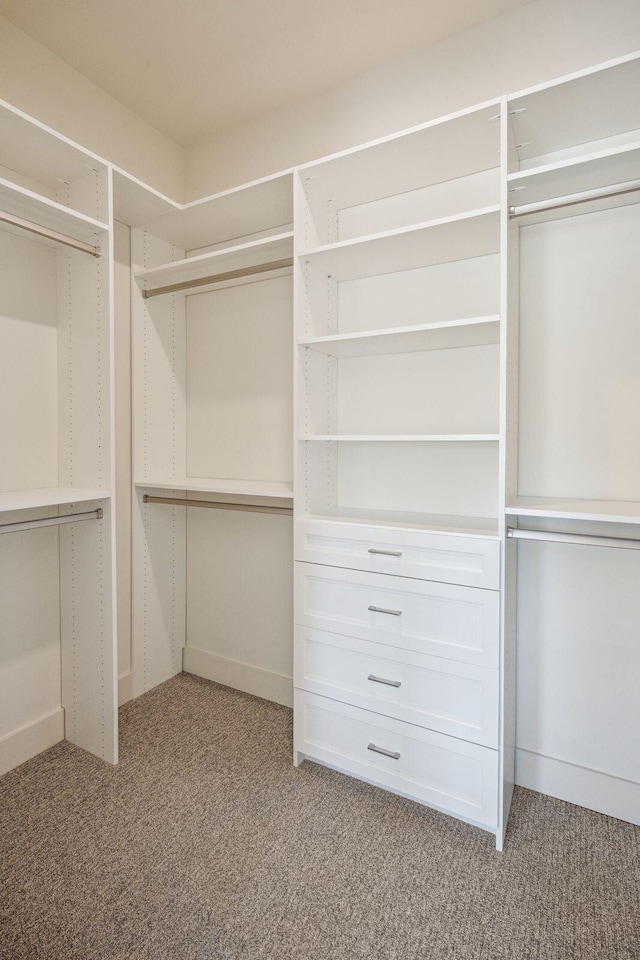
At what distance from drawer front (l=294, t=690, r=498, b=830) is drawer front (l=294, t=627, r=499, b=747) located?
0.14ft

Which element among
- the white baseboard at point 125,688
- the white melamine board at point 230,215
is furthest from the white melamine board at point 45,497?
the white melamine board at point 230,215

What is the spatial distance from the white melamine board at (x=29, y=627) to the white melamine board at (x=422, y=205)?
186 cm

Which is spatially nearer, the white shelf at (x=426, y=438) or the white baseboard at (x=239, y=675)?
the white shelf at (x=426, y=438)

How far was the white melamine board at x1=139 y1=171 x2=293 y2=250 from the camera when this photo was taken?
206 centimetres

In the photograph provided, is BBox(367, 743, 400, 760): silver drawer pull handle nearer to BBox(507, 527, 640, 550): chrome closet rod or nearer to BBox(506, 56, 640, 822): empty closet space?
BBox(506, 56, 640, 822): empty closet space

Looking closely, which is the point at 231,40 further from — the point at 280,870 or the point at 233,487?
the point at 280,870

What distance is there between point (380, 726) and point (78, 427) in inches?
67.6

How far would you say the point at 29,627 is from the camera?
2.14 meters

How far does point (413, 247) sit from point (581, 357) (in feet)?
2.43

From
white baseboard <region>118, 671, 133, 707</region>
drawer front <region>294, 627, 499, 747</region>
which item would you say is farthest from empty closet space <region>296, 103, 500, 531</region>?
white baseboard <region>118, 671, 133, 707</region>

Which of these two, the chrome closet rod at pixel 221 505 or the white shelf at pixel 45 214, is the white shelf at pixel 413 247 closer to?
the white shelf at pixel 45 214

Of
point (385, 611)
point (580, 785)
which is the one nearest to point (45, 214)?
point (385, 611)

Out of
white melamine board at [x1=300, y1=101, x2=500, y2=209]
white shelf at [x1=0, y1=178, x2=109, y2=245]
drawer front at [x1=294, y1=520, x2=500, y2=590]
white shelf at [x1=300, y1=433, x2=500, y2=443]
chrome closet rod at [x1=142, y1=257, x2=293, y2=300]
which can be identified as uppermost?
white melamine board at [x1=300, y1=101, x2=500, y2=209]

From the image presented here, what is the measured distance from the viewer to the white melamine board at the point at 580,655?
177 cm
